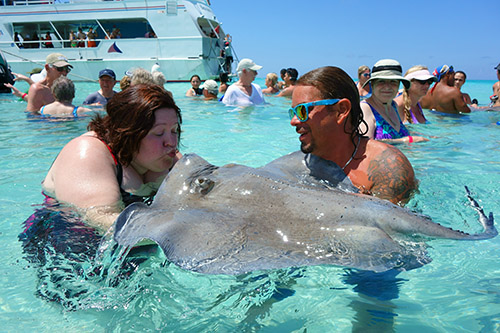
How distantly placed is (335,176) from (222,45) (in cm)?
2738

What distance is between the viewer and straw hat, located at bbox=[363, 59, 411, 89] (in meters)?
5.18

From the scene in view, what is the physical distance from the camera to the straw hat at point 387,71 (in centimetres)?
518

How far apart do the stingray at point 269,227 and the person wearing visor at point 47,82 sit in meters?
8.59

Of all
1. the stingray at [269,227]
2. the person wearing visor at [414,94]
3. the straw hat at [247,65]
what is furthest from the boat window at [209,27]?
the stingray at [269,227]

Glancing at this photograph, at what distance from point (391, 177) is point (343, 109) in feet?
2.07

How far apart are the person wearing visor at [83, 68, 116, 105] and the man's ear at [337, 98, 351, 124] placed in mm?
7362

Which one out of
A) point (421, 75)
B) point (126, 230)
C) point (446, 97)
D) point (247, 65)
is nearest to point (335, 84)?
point (126, 230)

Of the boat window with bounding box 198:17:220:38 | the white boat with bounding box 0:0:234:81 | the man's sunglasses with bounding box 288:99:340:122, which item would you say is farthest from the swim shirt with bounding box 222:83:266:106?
the boat window with bounding box 198:17:220:38

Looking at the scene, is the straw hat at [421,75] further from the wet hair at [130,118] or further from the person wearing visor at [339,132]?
the wet hair at [130,118]

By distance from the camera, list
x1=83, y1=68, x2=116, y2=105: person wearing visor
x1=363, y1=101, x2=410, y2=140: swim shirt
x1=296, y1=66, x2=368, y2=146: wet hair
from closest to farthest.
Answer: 1. x1=296, y1=66, x2=368, y2=146: wet hair
2. x1=363, y1=101, x2=410, y2=140: swim shirt
3. x1=83, y1=68, x2=116, y2=105: person wearing visor

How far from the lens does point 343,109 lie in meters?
2.97

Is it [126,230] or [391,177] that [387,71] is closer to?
[391,177]

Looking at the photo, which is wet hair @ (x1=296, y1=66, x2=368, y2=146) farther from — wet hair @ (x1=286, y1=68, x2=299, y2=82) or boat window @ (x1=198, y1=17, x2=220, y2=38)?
boat window @ (x1=198, y1=17, x2=220, y2=38)

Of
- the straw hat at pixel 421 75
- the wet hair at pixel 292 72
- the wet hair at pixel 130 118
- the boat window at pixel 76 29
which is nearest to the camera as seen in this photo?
the wet hair at pixel 130 118
